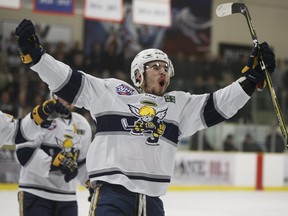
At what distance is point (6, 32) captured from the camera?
35.9 ft

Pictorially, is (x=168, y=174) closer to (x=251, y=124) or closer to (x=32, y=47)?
(x=32, y=47)

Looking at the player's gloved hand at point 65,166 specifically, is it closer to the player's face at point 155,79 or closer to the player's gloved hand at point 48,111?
the player's gloved hand at point 48,111

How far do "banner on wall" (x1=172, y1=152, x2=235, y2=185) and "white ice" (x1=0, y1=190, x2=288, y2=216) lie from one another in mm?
408

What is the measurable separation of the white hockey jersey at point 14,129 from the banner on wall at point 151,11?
20.0 ft

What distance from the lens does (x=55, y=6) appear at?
29.3 feet

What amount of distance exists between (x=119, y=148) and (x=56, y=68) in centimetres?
44

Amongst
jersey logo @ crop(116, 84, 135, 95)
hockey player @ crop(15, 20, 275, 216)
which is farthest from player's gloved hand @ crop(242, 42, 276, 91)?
jersey logo @ crop(116, 84, 135, 95)

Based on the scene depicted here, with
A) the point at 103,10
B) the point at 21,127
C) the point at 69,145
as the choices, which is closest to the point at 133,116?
the point at 21,127

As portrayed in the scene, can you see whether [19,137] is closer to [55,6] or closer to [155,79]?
[155,79]

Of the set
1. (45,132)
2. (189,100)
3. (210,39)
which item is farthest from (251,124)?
(189,100)

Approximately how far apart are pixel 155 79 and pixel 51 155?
134 cm

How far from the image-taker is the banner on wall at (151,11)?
9.41 metres

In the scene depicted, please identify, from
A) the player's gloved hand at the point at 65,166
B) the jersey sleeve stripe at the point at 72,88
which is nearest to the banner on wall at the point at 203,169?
the player's gloved hand at the point at 65,166

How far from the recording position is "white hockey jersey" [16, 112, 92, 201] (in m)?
3.68
